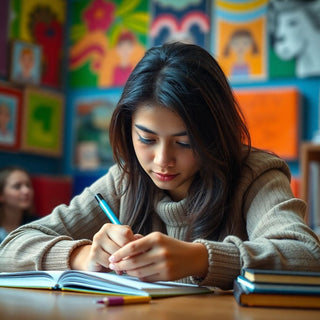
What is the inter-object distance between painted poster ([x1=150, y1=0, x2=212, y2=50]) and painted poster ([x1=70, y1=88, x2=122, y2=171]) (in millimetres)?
468

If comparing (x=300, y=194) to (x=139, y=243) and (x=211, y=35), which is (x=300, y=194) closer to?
(x=211, y=35)

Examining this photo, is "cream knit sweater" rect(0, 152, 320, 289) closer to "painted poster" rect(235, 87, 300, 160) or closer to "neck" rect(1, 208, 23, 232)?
"painted poster" rect(235, 87, 300, 160)

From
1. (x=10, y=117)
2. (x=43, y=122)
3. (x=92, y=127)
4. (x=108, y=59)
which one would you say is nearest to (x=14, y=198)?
(x=10, y=117)

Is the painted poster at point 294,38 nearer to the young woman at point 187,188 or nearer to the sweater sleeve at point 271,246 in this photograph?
the young woman at point 187,188

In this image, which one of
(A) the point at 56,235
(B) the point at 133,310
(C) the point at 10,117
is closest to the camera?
(B) the point at 133,310

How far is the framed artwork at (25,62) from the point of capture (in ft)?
12.0

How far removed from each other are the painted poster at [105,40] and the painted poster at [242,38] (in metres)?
0.53

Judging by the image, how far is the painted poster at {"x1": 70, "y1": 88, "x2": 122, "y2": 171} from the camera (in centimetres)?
390

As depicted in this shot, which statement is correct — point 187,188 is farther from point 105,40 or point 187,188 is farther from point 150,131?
point 105,40

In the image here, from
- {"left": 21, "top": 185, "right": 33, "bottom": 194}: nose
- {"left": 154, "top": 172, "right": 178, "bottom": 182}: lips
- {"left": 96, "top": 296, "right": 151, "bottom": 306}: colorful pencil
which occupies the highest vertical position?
{"left": 154, "top": 172, "right": 178, "bottom": 182}: lips

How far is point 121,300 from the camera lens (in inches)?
30.0

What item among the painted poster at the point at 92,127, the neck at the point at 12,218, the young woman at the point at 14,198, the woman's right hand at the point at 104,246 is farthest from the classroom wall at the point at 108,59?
the woman's right hand at the point at 104,246

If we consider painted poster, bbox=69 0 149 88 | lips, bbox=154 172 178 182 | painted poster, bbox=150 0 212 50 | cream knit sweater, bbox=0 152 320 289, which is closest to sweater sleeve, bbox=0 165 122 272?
cream knit sweater, bbox=0 152 320 289

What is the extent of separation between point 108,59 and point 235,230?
289 centimetres
